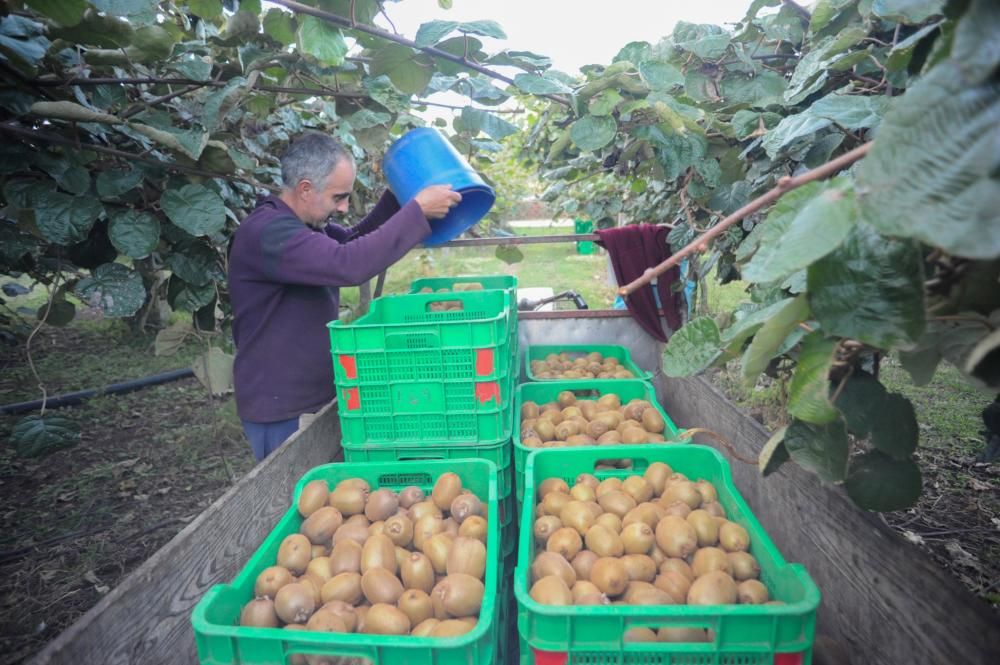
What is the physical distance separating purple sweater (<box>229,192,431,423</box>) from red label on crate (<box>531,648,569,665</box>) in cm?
149

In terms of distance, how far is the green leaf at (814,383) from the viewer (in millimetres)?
731

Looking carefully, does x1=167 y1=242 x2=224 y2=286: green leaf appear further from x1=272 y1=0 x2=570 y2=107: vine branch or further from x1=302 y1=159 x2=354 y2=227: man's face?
x1=272 y1=0 x2=570 y2=107: vine branch

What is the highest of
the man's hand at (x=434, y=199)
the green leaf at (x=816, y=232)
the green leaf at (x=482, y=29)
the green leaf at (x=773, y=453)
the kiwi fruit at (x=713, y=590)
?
the green leaf at (x=482, y=29)

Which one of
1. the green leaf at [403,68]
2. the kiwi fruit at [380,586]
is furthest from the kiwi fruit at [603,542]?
the green leaf at [403,68]

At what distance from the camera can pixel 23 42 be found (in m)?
1.50

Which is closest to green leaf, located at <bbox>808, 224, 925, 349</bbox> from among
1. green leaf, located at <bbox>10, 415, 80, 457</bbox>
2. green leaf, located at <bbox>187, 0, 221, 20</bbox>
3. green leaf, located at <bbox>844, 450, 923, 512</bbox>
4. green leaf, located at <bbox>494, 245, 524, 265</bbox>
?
green leaf, located at <bbox>844, 450, 923, 512</bbox>

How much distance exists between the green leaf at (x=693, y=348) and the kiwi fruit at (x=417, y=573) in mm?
929

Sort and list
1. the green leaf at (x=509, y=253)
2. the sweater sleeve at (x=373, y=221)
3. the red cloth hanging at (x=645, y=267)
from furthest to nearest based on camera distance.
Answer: the green leaf at (x=509, y=253)
the red cloth hanging at (x=645, y=267)
the sweater sleeve at (x=373, y=221)

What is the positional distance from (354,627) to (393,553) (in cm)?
25

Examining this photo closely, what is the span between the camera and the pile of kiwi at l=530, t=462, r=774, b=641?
1414mm

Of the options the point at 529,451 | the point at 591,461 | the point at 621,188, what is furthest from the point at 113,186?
the point at 621,188

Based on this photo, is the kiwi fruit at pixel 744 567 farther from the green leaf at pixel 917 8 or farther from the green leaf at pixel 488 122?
the green leaf at pixel 488 122

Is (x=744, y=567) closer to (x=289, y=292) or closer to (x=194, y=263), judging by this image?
(x=289, y=292)

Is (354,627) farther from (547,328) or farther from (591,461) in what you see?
(547,328)
